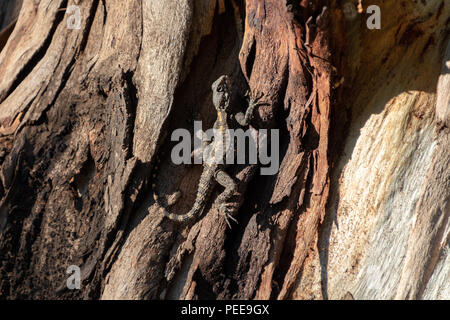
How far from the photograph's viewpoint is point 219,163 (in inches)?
167

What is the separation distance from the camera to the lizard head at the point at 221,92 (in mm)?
4172

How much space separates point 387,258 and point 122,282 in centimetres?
259

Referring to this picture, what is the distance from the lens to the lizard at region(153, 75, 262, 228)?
13.2ft

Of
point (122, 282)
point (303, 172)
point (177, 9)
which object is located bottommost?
point (122, 282)

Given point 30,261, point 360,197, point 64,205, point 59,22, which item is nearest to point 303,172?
point 360,197

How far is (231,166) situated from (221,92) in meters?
0.81

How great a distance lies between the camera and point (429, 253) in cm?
371

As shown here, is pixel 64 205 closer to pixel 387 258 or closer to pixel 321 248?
pixel 321 248
